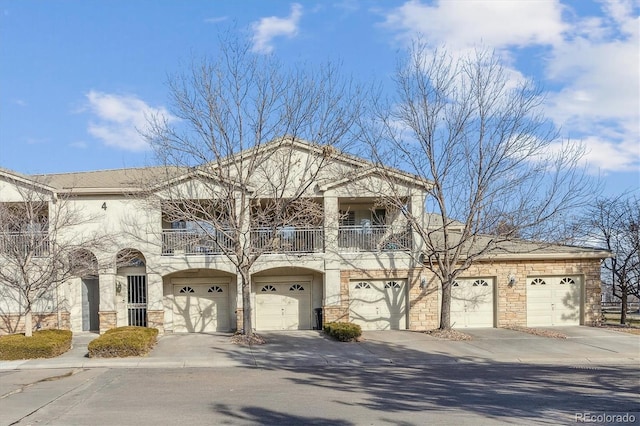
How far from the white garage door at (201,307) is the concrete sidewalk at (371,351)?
1.71m

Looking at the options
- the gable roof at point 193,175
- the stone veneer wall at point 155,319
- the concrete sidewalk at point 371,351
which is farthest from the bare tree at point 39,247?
the stone veneer wall at point 155,319

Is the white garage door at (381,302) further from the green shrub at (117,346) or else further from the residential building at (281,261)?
the green shrub at (117,346)

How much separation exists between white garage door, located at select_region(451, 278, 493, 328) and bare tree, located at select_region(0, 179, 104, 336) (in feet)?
46.4

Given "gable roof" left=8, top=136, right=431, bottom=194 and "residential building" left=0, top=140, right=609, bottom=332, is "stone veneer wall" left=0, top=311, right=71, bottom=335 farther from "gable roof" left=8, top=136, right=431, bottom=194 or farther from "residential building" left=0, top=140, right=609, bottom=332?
"gable roof" left=8, top=136, right=431, bottom=194

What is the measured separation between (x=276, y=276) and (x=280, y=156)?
18.0ft

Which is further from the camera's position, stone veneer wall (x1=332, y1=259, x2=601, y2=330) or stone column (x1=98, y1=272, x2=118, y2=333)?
stone veneer wall (x1=332, y1=259, x2=601, y2=330)

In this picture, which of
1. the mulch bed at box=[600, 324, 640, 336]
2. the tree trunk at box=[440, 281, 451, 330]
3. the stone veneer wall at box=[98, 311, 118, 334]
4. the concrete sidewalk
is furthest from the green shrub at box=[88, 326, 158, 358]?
the mulch bed at box=[600, 324, 640, 336]

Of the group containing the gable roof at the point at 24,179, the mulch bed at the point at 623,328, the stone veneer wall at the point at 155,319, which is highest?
the gable roof at the point at 24,179

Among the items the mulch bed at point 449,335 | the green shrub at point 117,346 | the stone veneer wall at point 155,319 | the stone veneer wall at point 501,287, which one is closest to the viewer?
the green shrub at point 117,346

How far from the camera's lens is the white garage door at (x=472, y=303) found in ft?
81.2

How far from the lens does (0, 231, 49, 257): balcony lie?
19188 mm

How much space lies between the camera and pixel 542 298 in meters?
25.1

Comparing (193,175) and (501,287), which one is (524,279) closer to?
(501,287)

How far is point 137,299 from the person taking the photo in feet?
79.6
